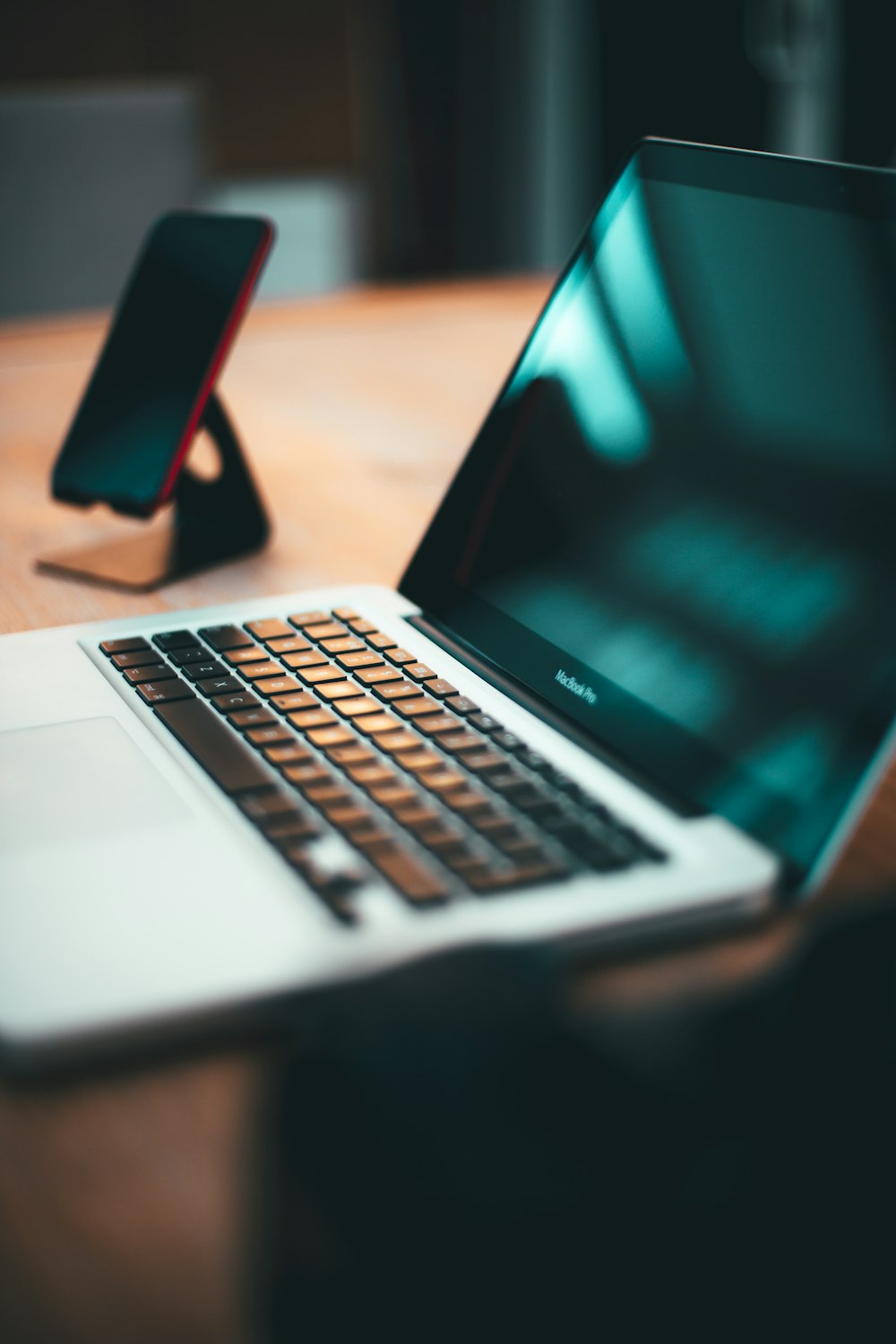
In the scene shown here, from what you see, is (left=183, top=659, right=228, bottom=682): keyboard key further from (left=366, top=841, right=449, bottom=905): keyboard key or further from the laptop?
(left=366, top=841, right=449, bottom=905): keyboard key

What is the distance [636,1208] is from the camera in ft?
1.05

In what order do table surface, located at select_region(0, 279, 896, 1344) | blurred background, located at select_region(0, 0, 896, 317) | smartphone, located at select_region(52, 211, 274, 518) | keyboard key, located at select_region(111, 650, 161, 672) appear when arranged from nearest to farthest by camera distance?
table surface, located at select_region(0, 279, 896, 1344) < keyboard key, located at select_region(111, 650, 161, 672) < smartphone, located at select_region(52, 211, 274, 518) < blurred background, located at select_region(0, 0, 896, 317)

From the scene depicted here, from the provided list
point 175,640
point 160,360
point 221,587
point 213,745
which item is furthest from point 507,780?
point 160,360

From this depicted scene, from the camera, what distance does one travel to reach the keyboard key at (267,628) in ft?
2.16

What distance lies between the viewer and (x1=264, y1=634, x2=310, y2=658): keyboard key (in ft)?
2.09

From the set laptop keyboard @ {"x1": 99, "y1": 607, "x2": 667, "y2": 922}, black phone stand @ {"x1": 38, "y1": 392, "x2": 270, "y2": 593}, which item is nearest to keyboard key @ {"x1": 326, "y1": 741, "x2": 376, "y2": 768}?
laptop keyboard @ {"x1": 99, "y1": 607, "x2": 667, "y2": 922}

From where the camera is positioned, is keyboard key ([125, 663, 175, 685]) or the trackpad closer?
the trackpad

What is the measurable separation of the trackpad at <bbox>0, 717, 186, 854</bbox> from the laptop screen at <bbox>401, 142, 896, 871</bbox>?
176mm

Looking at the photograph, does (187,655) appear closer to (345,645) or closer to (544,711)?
(345,645)

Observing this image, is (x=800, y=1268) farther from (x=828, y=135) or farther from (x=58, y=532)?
(x=828, y=135)

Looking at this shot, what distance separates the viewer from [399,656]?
63 cm

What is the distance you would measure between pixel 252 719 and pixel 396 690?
2.6 inches

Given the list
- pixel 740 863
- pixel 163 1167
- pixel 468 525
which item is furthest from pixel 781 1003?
pixel 468 525

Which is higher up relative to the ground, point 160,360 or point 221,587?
point 160,360
